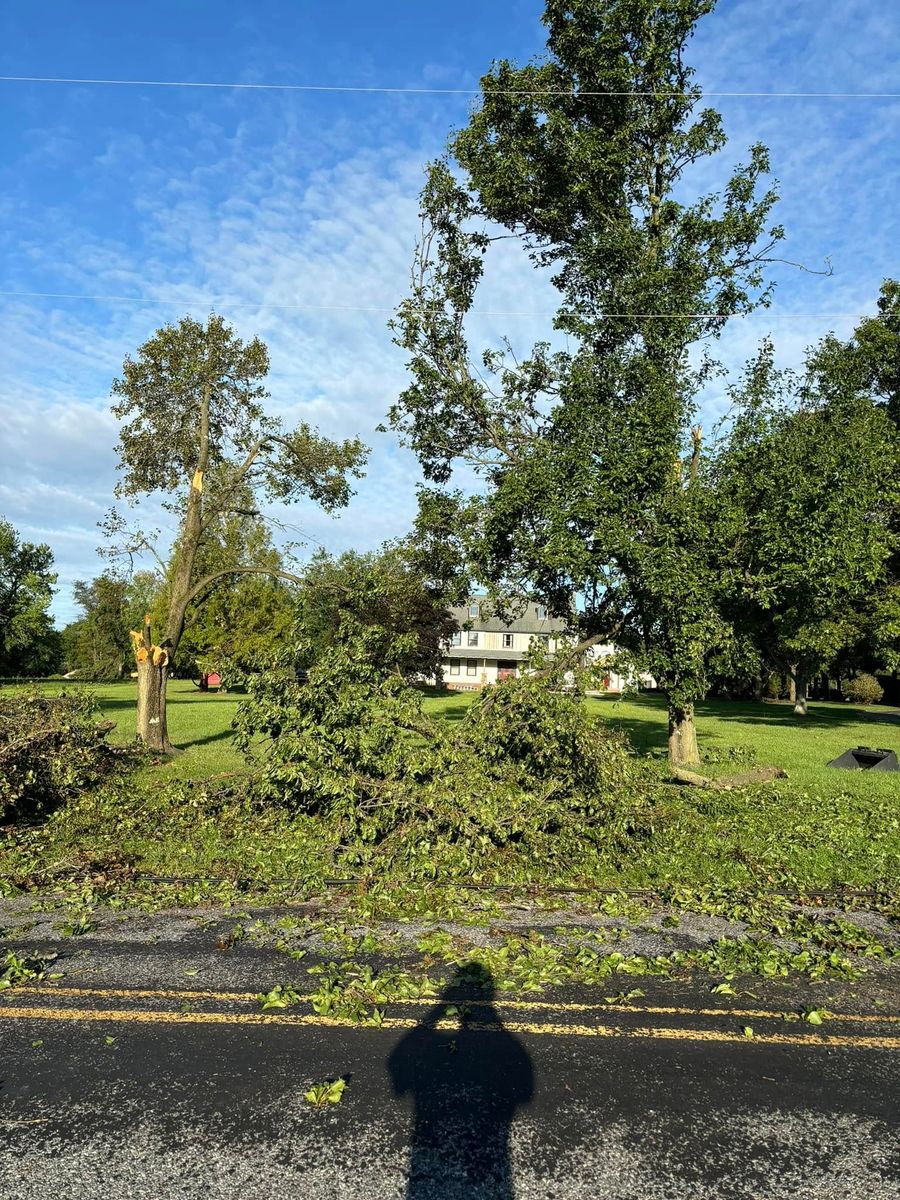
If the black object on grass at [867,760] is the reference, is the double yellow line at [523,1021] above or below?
below

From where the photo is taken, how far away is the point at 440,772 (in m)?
8.27

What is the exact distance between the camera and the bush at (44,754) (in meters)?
9.24

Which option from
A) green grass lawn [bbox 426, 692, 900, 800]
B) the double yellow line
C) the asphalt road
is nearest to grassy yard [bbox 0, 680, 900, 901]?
green grass lawn [bbox 426, 692, 900, 800]

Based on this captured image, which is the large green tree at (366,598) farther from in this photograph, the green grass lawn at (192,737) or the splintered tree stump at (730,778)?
the splintered tree stump at (730,778)

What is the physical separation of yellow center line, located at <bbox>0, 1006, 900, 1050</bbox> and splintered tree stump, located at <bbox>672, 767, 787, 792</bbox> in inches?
291

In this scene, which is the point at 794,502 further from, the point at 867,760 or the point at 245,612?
the point at 245,612

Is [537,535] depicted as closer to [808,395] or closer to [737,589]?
[737,589]

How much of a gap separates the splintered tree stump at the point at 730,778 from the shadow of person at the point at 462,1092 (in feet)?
26.0

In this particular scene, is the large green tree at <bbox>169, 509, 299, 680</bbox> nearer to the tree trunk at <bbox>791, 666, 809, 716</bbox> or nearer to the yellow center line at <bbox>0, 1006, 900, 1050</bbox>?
the tree trunk at <bbox>791, 666, 809, 716</bbox>

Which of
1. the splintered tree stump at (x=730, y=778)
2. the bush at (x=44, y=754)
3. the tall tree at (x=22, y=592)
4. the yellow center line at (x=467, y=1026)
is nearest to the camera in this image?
the yellow center line at (x=467, y=1026)

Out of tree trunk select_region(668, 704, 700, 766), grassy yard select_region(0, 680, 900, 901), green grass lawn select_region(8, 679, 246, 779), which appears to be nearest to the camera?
grassy yard select_region(0, 680, 900, 901)

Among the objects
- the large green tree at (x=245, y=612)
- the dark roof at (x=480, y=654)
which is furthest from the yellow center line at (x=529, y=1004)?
the dark roof at (x=480, y=654)

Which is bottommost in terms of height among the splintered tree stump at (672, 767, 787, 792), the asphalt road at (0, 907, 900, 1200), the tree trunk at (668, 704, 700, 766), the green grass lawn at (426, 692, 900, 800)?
the asphalt road at (0, 907, 900, 1200)

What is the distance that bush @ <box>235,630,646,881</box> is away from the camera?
762cm
